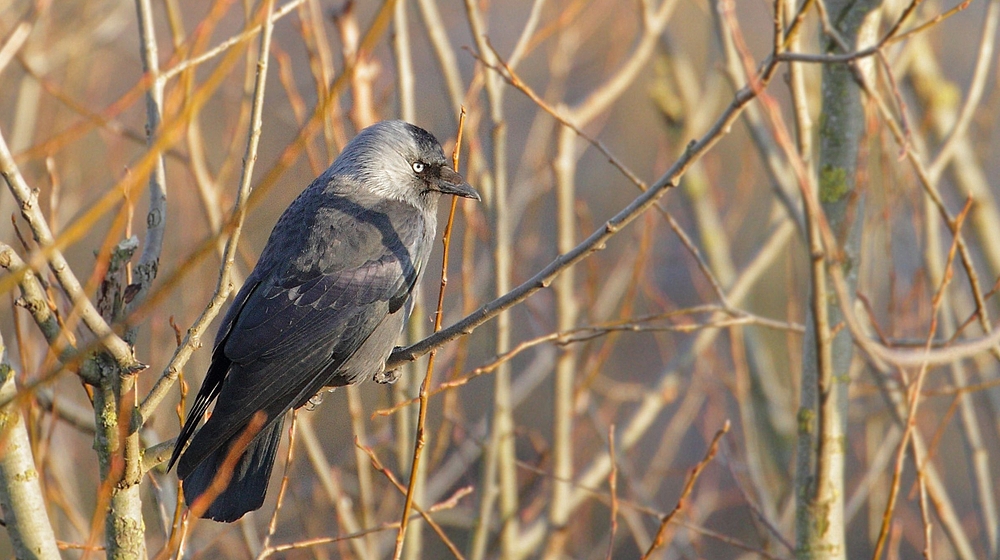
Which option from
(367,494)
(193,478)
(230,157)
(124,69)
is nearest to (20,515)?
(193,478)

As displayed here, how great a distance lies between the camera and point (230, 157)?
3961 mm

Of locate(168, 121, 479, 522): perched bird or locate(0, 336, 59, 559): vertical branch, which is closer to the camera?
locate(0, 336, 59, 559): vertical branch

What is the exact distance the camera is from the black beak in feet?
12.8

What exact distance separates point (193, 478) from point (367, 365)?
849mm

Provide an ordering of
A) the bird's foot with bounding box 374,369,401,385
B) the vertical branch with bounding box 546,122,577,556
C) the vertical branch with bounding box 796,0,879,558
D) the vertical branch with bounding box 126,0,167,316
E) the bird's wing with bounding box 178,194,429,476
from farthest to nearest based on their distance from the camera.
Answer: the vertical branch with bounding box 546,122,577,556, the bird's foot with bounding box 374,369,401,385, the bird's wing with bounding box 178,194,429,476, the vertical branch with bounding box 796,0,879,558, the vertical branch with bounding box 126,0,167,316

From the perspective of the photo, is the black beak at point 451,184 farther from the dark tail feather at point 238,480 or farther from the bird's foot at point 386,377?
the dark tail feather at point 238,480

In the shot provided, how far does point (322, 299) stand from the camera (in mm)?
3500

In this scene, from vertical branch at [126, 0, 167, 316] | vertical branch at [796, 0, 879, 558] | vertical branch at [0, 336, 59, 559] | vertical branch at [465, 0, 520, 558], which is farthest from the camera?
vertical branch at [465, 0, 520, 558]

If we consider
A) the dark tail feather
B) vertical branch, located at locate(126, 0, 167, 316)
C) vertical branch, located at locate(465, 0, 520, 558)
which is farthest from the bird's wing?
vertical branch, located at locate(126, 0, 167, 316)

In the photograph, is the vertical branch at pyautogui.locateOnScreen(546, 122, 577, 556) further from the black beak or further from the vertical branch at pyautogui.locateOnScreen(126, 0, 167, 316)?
the vertical branch at pyautogui.locateOnScreen(126, 0, 167, 316)

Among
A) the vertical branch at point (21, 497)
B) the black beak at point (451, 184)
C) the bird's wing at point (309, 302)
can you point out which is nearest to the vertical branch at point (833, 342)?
the black beak at point (451, 184)

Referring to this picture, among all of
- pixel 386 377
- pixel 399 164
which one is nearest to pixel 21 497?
pixel 386 377

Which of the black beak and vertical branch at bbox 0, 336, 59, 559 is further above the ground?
the black beak

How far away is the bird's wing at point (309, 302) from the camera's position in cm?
320
